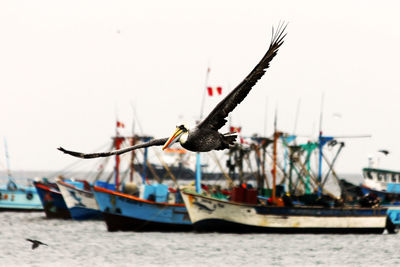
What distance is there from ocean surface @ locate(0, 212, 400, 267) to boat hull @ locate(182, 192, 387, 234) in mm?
617

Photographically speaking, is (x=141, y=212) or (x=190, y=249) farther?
(x=141, y=212)

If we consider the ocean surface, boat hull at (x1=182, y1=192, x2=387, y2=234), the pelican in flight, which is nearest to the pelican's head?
the pelican in flight

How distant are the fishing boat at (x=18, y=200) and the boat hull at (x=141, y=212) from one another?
72.1 feet

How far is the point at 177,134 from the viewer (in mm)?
8289

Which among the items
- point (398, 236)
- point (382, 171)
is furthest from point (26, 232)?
point (382, 171)

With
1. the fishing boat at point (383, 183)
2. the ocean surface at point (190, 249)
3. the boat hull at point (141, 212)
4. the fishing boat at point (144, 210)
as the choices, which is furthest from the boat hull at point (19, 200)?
the fishing boat at point (383, 183)

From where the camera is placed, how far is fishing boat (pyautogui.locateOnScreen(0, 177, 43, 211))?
57.8 meters

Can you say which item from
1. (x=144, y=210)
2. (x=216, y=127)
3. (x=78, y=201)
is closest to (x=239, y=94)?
(x=216, y=127)

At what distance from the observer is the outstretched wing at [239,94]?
8516 mm

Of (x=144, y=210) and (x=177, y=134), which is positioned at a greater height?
(x=177, y=134)

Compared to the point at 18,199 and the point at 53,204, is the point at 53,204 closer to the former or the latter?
the point at 53,204

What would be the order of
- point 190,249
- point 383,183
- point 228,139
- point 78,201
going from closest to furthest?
point 228,139
point 190,249
point 78,201
point 383,183

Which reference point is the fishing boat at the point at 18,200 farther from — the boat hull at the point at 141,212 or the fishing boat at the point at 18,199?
the boat hull at the point at 141,212

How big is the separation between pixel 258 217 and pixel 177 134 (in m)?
28.1
